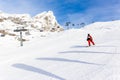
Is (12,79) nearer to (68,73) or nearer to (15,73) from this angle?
(15,73)

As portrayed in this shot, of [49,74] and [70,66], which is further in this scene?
[70,66]

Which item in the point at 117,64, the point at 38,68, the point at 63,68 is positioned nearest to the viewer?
the point at 117,64

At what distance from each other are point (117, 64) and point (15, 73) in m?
6.75

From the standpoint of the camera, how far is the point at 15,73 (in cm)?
Result: 1327

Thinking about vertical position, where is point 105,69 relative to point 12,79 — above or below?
above

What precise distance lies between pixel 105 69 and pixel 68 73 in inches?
86.0

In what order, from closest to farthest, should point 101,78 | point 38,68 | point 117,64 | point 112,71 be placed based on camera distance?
point 101,78 < point 112,71 < point 117,64 < point 38,68

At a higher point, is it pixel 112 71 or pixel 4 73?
pixel 112 71

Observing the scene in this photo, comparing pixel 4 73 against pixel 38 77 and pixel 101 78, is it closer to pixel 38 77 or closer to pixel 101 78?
pixel 38 77


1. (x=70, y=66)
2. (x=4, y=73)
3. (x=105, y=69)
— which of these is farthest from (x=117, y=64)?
(x=4, y=73)

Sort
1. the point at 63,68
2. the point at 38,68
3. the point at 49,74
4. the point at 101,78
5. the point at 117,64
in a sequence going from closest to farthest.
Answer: the point at 101,78 < the point at 117,64 < the point at 49,74 < the point at 63,68 < the point at 38,68

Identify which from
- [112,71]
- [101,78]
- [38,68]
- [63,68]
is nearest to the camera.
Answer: [101,78]

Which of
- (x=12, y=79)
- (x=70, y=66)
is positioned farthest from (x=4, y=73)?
(x=70, y=66)

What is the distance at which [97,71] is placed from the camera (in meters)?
10.1
